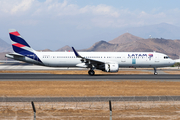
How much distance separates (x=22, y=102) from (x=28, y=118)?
15.4ft

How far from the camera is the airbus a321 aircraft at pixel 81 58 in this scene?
3930cm

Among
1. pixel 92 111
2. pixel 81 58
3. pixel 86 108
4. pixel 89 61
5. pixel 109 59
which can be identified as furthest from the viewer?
pixel 109 59

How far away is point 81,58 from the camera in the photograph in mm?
39062

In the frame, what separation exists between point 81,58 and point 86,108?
24345 mm

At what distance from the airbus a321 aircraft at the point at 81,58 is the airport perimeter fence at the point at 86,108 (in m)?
20.5

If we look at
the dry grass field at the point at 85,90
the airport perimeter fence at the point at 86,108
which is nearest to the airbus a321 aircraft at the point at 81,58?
the dry grass field at the point at 85,90

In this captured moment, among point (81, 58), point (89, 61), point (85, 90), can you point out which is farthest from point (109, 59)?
point (85, 90)

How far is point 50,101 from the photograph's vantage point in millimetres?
17219

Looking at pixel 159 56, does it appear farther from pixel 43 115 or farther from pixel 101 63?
pixel 43 115

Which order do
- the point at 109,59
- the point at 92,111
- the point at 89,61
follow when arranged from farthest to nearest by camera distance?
the point at 109,59, the point at 89,61, the point at 92,111

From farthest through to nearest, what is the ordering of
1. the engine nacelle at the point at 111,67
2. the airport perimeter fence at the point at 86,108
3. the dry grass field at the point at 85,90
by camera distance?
the engine nacelle at the point at 111,67
the dry grass field at the point at 85,90
the airport perimeter fence at the point at 86,108

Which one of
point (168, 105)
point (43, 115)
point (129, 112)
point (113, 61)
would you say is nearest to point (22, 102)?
point (43, 115)

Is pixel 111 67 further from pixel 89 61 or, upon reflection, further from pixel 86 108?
pixel 86 108

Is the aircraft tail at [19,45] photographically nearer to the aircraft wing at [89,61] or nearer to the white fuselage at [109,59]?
the white fuselage at [109,59]
